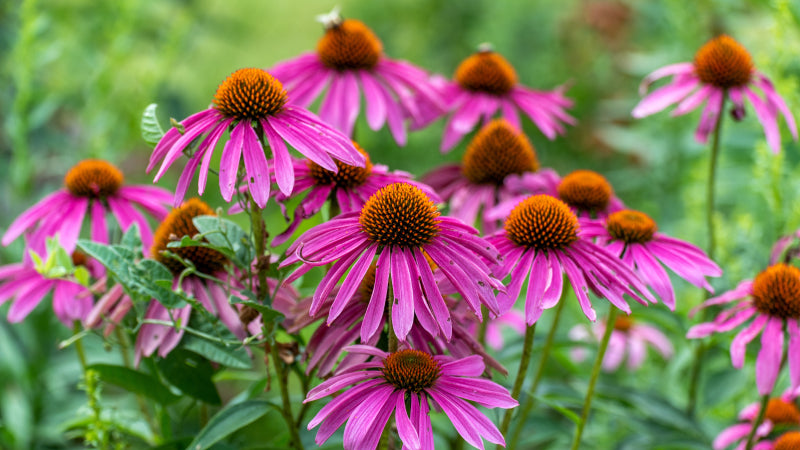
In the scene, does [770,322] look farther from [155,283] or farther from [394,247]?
[155,283]

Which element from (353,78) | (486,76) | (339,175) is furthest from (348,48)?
(339,175)

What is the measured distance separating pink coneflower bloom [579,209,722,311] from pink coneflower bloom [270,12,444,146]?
0.31 metres

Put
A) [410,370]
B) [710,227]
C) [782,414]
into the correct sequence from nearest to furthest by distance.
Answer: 1. [410,370]
2. [782,414]
3. [710,227]

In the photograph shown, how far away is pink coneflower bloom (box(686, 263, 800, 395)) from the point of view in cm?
80

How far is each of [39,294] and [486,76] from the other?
0.72m

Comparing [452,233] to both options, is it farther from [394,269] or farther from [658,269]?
[658,269]

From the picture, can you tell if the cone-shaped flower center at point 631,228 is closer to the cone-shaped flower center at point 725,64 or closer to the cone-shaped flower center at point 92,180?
the cone-shaped flower center at point 725,64

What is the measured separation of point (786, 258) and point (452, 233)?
56 centimetres

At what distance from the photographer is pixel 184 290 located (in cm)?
82

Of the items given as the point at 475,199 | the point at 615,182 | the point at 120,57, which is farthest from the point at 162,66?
the point at 615,182

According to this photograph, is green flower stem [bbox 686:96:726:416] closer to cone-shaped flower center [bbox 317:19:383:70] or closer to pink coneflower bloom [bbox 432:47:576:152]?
pink coneflower bloom [bbox 432:47:576:152]

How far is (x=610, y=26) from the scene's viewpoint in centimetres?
304

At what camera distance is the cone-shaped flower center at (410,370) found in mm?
655

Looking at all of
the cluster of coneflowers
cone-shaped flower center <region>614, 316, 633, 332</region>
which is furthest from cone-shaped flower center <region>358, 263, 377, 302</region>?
cone-shaped flower center <region>614, 316, 633, 332</region>
